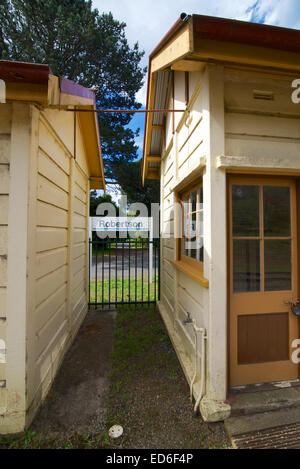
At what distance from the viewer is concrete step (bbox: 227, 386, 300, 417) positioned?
1900 mm

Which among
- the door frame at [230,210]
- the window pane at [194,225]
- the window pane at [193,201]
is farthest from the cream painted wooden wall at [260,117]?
the window pane at [194,225]

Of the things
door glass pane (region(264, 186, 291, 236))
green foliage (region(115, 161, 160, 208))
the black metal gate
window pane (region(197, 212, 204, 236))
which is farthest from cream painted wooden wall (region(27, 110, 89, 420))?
green foliage (region(115, 161, 160, 208))

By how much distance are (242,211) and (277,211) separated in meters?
0.39

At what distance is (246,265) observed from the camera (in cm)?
222

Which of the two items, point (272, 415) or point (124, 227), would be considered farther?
point (124, 227)

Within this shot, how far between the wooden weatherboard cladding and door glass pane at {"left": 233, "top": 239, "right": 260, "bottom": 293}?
0.32 m

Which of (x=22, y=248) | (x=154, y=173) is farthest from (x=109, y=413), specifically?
(x=154, y=173)

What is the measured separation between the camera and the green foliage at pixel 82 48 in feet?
31.5

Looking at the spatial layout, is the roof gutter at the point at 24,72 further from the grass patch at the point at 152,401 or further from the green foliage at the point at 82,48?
the green foliage at the point at 82,48

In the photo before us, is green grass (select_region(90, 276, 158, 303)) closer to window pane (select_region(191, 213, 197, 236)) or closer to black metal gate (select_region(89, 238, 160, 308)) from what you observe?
black metal gate (select_region(89, 238, 160, 308))

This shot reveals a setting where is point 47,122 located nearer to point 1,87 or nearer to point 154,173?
A: point 1,87

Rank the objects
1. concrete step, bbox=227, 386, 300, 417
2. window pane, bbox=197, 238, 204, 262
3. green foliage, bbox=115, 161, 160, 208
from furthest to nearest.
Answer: green foliage, bbox=115, 161, 160, 208 < window pane, bbox=197, 238, 204, 262 < concrete step, bbox=227, 386, 300, 417

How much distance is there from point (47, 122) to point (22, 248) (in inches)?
54.4
